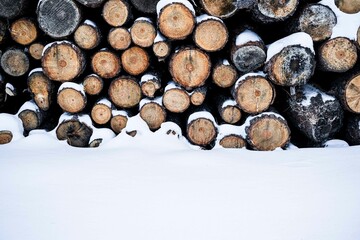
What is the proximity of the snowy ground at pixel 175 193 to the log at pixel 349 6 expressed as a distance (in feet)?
3.60

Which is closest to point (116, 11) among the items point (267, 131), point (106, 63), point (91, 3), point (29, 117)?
point (91, 3)

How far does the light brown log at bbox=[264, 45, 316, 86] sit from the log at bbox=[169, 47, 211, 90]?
51 cm

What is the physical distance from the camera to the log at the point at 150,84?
2861mm

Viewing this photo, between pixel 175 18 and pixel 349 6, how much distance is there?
4.55 feet

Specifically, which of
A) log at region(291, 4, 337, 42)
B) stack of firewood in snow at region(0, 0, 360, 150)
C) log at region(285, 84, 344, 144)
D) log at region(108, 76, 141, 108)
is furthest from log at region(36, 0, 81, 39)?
log at region(285, 84, 344, 144)

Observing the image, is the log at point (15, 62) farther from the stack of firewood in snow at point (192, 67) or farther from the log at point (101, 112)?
the log at point (101, 112)

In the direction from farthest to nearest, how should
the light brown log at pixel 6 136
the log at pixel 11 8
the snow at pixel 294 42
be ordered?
the light brown log at pixel 6 136 < the log at pixel 11 8 < the snow at pixel 294 42

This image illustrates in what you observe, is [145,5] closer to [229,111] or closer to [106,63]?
[106,63]

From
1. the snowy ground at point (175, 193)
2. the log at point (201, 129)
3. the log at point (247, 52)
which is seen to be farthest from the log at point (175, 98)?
the log at point (247, 52)

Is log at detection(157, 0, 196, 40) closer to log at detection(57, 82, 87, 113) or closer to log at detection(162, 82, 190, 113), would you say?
log at detection(162, 82, 190, 113)

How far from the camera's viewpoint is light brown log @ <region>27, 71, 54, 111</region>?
298 centimetres

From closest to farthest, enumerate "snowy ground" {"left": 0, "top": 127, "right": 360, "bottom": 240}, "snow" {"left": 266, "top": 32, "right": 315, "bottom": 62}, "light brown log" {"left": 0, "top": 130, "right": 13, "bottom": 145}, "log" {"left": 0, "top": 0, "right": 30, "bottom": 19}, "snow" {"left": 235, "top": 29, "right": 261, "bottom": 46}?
"snowy ground" {"left": 0, "top": 127, "right": 360, "bottom": 240}
"snow" {"left": 266, "top": 32, "right": 315, "bottom": 62}
"snow" {"left": 235, "top": 29, "right": 261, "bottom": 46}
"log" {"left": 0, "top": 0, "right": 30, "bottom": 19}
"light brown log" {"left": 0, "top": 130, "right": 13, "bottom": 145}

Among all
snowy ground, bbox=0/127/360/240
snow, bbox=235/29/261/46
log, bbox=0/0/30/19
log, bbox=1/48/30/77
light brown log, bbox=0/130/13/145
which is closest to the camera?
snowy ground, bbox=0/127/360/240

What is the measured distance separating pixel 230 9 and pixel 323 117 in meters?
1.15
